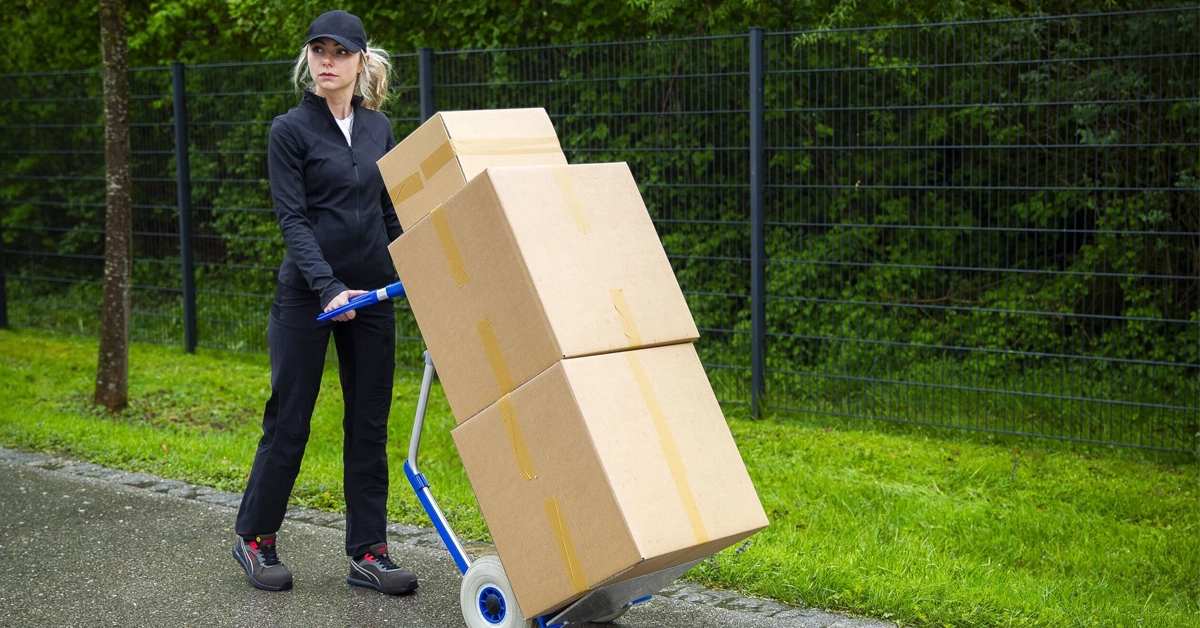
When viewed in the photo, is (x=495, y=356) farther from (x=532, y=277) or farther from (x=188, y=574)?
(x=188, y=574)

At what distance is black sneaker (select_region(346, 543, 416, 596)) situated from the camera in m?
4.71

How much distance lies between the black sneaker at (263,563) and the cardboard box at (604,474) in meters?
1.26

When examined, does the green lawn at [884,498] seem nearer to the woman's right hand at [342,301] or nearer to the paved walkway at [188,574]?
the paved walkway at [188,574]

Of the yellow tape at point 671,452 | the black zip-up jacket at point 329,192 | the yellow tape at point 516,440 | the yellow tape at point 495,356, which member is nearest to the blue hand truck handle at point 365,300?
the black zip-up jacket at point 329,192

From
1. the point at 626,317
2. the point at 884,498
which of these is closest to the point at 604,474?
the point at 626,317

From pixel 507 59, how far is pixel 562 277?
192 inches

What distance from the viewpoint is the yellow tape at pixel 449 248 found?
3.86 metres

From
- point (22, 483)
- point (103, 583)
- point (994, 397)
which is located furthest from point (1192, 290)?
point (22, 483)

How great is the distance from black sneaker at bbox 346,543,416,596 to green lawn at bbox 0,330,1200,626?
63 cm

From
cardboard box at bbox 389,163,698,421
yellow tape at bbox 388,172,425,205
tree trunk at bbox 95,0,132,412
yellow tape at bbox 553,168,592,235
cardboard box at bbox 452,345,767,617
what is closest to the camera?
cardboard box at bbox 452,345,767,617

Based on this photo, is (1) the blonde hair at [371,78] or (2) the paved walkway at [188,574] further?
(1) the blonde hair at [371,78]

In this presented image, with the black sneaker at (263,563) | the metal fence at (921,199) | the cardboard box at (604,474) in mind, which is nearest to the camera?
the cardboard box at (604,474)

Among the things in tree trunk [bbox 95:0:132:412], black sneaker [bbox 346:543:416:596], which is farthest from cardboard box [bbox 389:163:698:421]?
tree trunk [bbox 95:0:132:412]

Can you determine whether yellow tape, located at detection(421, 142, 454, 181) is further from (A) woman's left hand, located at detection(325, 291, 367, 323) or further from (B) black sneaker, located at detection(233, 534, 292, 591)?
(B) black sneaker, located at detection(233, 534, 292, 591)
